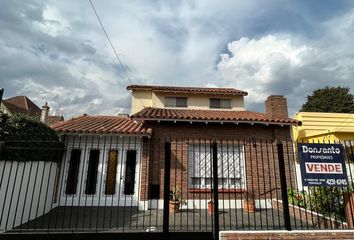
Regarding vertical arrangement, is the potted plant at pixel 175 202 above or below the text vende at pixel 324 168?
below

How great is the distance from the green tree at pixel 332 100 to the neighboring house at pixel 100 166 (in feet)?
89.9

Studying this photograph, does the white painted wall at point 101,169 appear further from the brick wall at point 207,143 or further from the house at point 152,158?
the brick wall at point 207,143

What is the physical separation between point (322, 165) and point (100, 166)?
27.8 feet

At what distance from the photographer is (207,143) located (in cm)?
997

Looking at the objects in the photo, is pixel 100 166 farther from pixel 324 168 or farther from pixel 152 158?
pixel 324 168

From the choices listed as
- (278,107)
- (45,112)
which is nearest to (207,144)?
(278,107)

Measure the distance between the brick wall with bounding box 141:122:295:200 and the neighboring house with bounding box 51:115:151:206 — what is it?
25.8 inches

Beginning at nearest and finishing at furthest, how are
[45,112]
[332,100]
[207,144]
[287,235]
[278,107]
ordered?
[287,235], [207,144], [278,107], [45,112], [332,100]

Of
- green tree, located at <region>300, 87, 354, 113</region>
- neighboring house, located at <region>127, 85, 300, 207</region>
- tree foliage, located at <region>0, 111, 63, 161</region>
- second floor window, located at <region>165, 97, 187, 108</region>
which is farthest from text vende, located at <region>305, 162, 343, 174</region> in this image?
green tree, located at <region>300, 87, 354, 113</region>

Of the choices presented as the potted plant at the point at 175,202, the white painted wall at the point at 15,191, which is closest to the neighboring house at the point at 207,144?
the potted plant at the point at 175,202

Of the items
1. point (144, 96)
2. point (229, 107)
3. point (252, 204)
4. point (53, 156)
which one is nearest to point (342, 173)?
point (252, 204)

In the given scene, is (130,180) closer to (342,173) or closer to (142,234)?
(142,234)

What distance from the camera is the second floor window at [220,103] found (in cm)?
1609

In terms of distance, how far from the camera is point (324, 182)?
17.3ft
